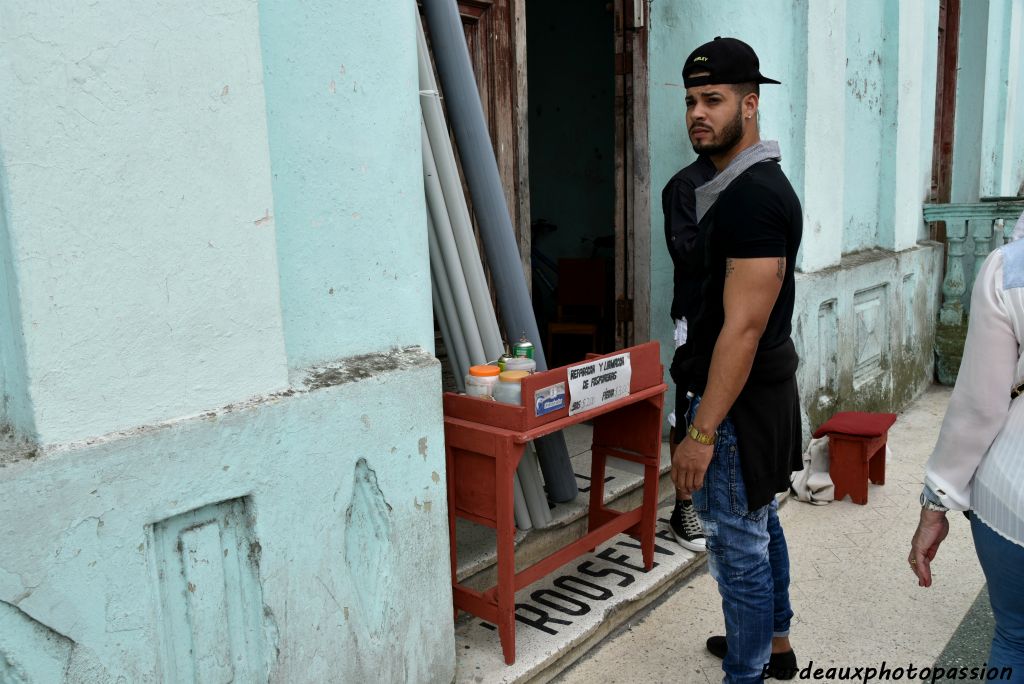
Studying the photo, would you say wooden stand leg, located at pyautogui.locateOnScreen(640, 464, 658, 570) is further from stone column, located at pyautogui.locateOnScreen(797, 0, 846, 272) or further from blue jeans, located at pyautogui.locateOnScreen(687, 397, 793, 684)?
stone column, located at pyautogui.locateOnScreen(797, 0, 846, 272)

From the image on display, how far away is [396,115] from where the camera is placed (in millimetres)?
2367

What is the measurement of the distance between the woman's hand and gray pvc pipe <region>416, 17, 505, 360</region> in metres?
1.55

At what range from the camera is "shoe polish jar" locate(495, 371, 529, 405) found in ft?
8.89

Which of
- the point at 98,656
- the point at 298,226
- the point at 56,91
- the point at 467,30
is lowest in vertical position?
the point at 98,656

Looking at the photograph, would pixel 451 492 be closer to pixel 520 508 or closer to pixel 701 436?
pixel 520 508

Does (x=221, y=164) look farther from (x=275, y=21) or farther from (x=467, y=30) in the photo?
(x=467, y=30)

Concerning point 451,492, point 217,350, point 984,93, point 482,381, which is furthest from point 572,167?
point 217,350

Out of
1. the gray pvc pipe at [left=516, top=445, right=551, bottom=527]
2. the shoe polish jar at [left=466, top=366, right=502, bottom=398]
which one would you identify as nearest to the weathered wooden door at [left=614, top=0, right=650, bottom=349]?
the gray pvc pipe at [left=516, top=445, right=551, bottom=527]

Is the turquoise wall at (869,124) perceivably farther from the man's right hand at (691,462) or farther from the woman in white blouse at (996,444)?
the woman in white blouse at (996,444)

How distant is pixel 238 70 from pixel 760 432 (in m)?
1.65

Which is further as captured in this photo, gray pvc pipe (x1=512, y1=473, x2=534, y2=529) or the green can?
gray pvc pipe (x1=512, y1=473, x2=534, y2=529)

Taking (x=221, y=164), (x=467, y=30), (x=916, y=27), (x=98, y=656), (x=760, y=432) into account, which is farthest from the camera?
(x=916, y=27)

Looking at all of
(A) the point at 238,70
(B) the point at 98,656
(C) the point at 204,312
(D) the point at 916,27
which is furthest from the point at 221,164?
(D) the point at 916,27

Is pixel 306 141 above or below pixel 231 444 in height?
above
